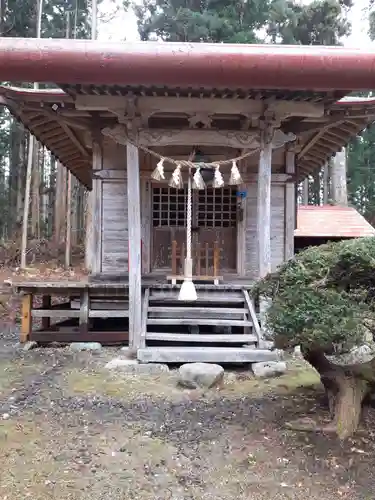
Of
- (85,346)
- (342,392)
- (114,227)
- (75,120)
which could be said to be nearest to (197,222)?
(114,227)

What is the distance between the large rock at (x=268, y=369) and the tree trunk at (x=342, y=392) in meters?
1.73

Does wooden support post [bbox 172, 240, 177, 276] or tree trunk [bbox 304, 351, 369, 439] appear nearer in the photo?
tree trunk [bbox 304, 351, 369, 439]

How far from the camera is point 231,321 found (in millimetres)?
7184

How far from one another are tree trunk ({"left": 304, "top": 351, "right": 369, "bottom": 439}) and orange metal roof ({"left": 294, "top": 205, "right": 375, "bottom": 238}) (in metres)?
9.99

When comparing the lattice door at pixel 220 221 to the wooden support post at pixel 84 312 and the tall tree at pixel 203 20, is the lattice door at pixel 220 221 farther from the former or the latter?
the tall tree at pixel 203 20

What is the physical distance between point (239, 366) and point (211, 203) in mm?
3769

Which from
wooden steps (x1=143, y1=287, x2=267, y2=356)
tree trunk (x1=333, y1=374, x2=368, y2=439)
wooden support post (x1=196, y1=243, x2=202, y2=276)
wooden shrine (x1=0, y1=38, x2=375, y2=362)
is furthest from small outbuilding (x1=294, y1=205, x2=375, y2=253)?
tree trunk (x1=333, y1=374, x2=368, y2=439)

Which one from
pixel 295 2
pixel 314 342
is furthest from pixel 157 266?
pixel 295 2

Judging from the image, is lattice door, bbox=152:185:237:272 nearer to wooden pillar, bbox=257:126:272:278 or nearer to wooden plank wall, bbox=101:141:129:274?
wooden plank wall, bbox=101:141:129:274

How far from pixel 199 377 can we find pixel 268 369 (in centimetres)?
111

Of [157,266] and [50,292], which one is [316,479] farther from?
[157,266]

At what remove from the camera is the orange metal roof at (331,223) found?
14.2 metres

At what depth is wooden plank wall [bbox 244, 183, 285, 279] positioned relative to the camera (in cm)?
908

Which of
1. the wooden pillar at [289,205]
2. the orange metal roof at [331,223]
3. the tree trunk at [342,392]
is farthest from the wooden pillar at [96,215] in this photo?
the orange metal roof at [331,223]
